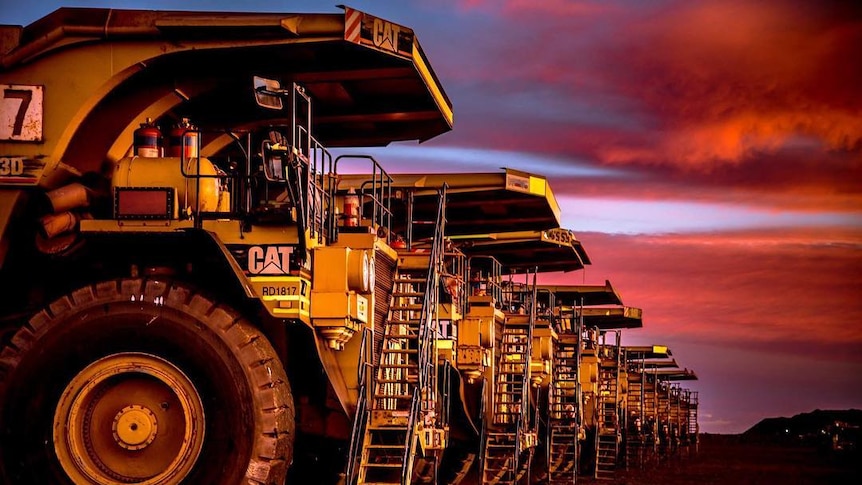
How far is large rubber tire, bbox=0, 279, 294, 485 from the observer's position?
43.2 ft

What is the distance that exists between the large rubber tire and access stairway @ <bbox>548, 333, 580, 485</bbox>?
18.8 metres

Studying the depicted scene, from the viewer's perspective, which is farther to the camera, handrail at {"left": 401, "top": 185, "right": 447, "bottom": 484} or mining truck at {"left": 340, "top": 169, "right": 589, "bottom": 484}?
mining truck at {"left": 340, "top": 169, "right": 589, "bottom": 484}

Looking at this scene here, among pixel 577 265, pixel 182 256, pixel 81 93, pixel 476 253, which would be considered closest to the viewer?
pixel 182 256

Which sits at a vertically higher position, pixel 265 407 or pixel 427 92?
pixel 427 92

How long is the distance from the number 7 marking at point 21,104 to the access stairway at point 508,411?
12.1 metres

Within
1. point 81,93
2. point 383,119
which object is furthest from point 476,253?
point 81,93

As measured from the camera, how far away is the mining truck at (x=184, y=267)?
43.6 feet

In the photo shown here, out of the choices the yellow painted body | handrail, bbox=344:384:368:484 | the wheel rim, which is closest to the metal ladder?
handrail, bbox=344:384:368:484

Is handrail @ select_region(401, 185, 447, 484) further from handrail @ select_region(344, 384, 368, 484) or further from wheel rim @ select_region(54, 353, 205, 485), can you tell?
wheel rim @ select_region(54, 353, 205, 485)

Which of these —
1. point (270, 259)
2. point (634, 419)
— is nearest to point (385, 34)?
point (270, 259)

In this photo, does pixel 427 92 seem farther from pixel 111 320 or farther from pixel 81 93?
pixel 111 320

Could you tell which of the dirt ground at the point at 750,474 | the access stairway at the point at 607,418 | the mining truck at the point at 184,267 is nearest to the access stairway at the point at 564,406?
the dirt ground at the point at 750,474

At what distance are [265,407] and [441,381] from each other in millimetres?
9355

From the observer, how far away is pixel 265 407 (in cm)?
1328
